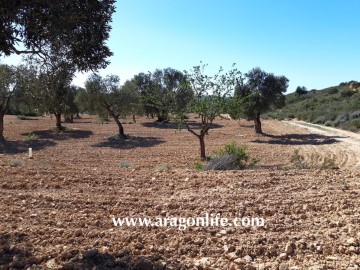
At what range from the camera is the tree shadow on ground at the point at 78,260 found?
13.5 ft

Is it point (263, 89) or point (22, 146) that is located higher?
point (263, 89)

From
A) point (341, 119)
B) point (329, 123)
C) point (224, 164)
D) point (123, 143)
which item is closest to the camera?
point (224, 164)

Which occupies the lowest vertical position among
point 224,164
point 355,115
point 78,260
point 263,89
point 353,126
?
point 78,260

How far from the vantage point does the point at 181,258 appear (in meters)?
4.38

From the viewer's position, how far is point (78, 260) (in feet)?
13.9

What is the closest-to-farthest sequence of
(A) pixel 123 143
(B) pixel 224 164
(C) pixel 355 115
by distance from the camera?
1. (B) pixel 224 164
2. (A) pixel 123 143
3. (C) pixel 355 115

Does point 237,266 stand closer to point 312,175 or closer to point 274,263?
point 274,263

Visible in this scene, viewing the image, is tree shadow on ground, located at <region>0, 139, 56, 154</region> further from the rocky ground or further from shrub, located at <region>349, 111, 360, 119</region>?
shrub, located at <region>349, 111, 360, 119</region>

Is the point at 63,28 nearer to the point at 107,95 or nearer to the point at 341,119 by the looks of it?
the point at 107,95

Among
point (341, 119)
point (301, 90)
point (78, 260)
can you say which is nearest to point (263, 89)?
point (341, 119)

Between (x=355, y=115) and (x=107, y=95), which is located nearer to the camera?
(x=107, y=95)

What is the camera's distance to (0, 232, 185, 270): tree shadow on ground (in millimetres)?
4119

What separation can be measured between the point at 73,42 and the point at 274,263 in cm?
456

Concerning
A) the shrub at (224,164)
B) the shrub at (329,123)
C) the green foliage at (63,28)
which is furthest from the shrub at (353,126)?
the green foliage at (63,28)
